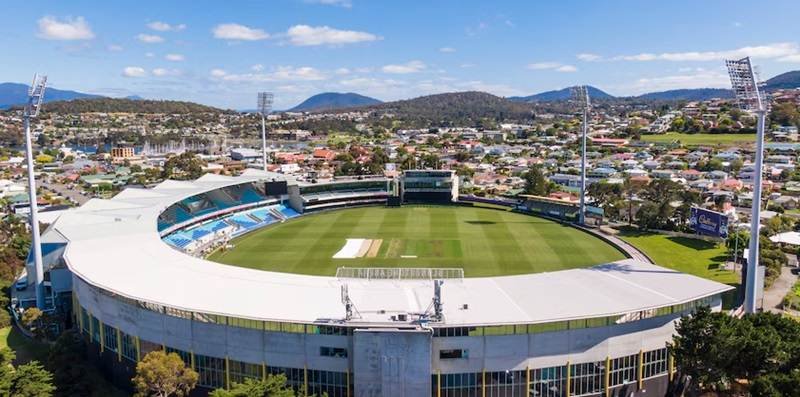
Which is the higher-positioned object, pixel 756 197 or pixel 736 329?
pixel 756 197

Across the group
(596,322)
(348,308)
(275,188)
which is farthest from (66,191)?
(596,322)

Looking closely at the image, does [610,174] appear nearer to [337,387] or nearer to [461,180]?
[461,180]

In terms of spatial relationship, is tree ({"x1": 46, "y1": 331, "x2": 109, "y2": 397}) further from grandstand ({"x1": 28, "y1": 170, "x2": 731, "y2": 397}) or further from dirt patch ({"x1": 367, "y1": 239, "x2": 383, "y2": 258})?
dirt patch ({"x1": 367, "y1": 239, "x2": 383, "y2": 258})

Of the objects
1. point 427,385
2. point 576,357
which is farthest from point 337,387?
point 576,357

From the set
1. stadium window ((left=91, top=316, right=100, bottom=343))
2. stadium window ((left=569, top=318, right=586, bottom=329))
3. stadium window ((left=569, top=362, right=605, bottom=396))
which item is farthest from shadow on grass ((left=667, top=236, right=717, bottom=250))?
stadium window ((left=91, top=316, right=100, bottom=343))

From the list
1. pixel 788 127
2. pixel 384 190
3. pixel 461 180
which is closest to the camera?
pixel 384 190

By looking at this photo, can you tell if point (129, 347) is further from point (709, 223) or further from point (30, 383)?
point (709, 223)

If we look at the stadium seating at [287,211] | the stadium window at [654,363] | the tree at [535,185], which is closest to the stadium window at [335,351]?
the stadium window at [654,363]
